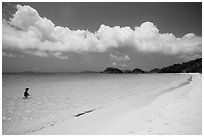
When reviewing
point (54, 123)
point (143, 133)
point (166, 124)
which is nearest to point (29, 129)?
point (54, 123)

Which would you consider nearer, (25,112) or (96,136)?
(96,136)

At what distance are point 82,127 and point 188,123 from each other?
Result: 13.9ft

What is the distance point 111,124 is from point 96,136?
64.0 inches

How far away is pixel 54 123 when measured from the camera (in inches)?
354

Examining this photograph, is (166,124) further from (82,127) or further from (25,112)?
(25,112)

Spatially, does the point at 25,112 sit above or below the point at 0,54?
below

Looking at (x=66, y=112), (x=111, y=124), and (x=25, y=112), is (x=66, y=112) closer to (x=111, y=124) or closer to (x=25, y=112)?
(x=25, y=112)

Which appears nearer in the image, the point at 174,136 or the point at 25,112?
the point at 174,136

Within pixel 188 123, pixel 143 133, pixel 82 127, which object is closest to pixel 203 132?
pixel 188 123

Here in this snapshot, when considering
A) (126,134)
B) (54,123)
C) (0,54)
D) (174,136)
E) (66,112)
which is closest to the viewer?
(174,136)

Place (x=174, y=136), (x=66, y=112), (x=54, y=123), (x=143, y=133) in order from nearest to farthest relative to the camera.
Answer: (x=174, y=136)
(x=143, y=133)
(x=54, y=123)
(x=66, y=112)

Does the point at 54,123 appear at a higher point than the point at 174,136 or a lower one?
lower

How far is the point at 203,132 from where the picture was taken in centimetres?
600

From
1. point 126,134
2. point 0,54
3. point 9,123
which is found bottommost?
point 9,123
